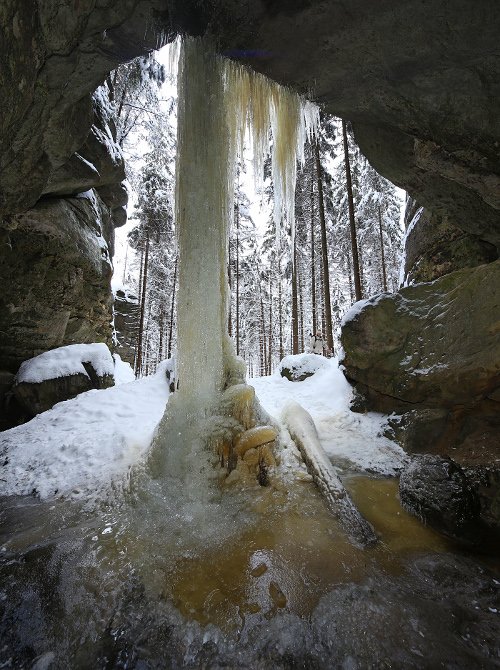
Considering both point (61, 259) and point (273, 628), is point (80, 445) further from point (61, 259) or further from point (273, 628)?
point (61, 259)

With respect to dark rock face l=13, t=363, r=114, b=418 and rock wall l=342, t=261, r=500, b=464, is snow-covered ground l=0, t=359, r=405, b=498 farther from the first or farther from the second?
rock wall l=342, t=261, r=500, b=464

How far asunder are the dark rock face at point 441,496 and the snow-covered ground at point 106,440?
Result: 3.85 ft

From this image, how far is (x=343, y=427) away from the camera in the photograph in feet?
21.4

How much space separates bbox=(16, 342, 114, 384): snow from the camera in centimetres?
723

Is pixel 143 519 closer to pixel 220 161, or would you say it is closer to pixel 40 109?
pixel 40 109

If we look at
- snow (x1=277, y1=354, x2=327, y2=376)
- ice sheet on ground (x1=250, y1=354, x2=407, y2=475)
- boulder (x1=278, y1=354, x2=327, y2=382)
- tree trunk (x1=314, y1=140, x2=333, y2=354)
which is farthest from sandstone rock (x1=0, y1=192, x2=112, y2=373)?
tree trunk (x1=314, y1=140, x2=333, y2=354)

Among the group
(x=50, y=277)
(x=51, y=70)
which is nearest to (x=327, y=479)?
(x=51, y=70)

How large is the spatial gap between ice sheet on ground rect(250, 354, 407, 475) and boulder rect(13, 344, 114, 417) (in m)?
4.90

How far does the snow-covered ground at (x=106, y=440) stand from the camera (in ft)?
15.0

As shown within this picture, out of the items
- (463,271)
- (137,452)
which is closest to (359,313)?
(463,271)

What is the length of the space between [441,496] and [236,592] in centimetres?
250

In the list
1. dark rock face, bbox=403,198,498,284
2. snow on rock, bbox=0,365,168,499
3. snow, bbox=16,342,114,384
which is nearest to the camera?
snow on rock, bbox=0,365,168,499

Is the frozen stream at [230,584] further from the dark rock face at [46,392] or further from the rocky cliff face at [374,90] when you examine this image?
the rocky cliff face at [374,90]

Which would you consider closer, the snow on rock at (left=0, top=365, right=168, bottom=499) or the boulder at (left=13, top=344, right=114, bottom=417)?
the snow on rock at (left=0, top=365, right=168, bottom=499)
